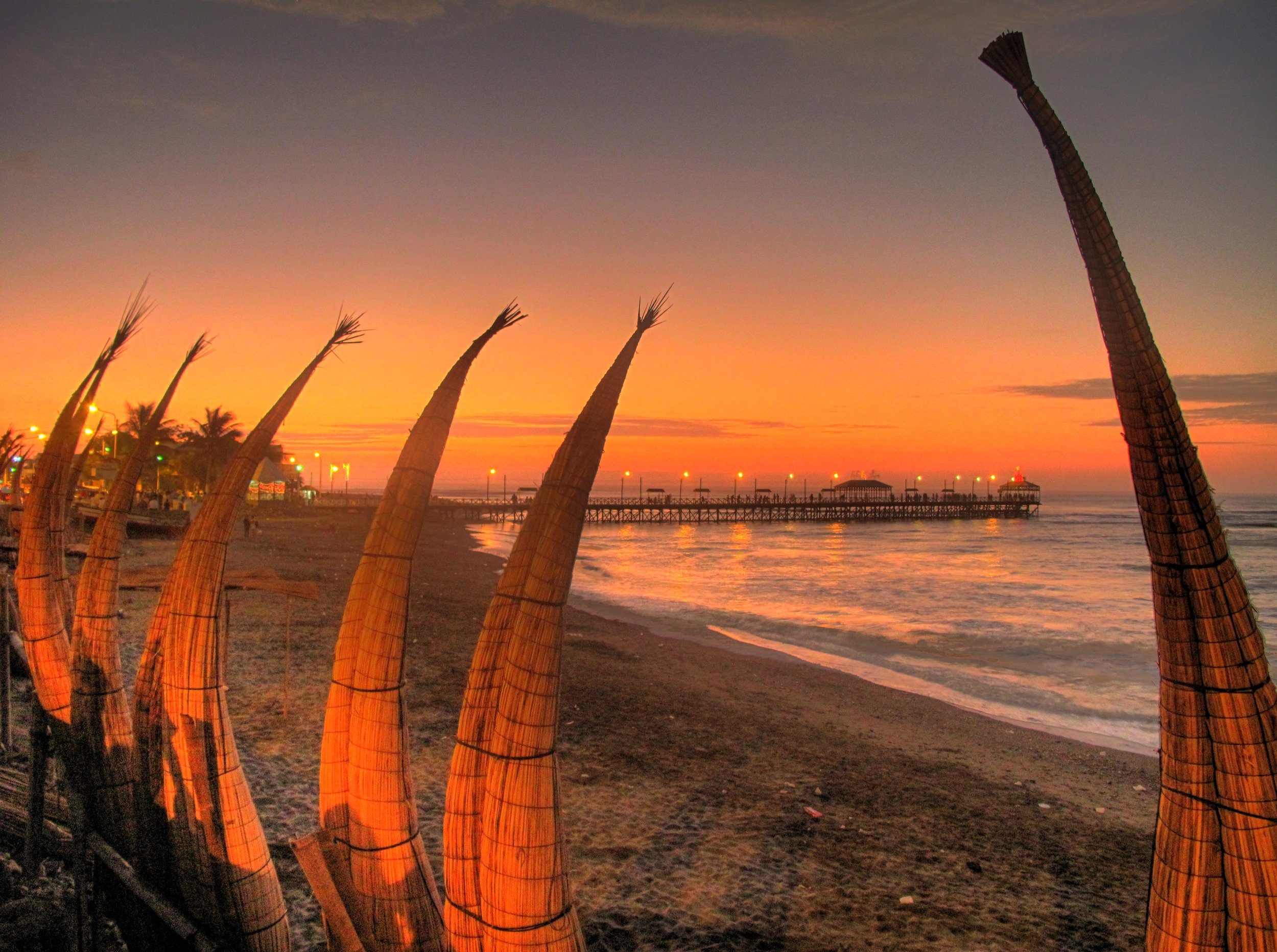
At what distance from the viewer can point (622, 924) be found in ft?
14.2

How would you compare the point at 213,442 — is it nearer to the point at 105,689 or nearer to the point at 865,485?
the point at 105,689

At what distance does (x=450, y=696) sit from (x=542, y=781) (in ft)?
23.1

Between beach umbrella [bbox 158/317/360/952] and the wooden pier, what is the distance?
203 feet

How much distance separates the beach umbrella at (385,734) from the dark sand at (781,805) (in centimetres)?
168

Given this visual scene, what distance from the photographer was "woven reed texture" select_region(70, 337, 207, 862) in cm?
346

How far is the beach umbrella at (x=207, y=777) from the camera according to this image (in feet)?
9.64

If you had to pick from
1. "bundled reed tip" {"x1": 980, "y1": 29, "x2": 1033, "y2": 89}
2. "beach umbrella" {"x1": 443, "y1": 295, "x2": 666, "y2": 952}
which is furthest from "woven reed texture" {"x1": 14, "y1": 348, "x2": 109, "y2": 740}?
"bundled reed tip" {"x1": 980, "y1": 29, "x2": 1033, "y2": 89}

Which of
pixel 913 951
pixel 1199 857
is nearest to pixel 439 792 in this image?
pixel 913 951

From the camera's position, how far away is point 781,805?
20.2ft

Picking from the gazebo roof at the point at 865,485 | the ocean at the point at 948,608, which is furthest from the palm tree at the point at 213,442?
the gazebo roof at the point at 865,485

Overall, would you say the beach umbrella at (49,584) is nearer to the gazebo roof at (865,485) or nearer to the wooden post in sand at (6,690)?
the wooden post in sand at (6,690)

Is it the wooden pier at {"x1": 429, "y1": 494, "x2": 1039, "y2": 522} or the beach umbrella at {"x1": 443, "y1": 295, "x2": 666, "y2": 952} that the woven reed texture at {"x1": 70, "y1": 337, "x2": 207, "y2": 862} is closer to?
the beach umbrella at {"x1": 443, "y1": 295, "x2": 666, "y2": 952}

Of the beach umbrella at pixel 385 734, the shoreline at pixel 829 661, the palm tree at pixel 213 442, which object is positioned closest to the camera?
the beach umbrella at pixel 385 734

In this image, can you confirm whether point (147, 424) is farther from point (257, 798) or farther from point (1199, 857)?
point (1199, 857)
